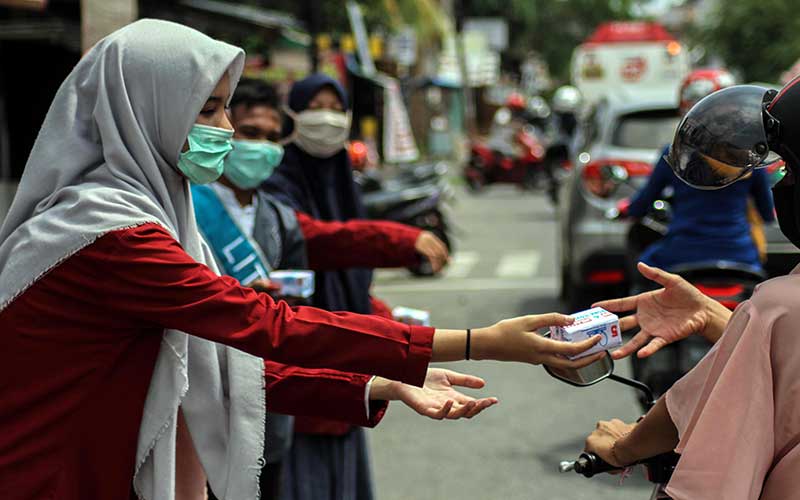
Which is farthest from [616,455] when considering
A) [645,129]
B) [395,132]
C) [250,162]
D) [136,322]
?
[395,132]

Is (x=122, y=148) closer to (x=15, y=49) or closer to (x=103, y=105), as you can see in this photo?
(x=103, y=105)

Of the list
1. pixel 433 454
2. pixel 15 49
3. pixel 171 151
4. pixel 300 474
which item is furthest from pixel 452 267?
pixel 171 151

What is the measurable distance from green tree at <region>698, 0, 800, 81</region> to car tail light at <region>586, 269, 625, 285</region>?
20619mm

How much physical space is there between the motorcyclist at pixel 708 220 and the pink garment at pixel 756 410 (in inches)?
134

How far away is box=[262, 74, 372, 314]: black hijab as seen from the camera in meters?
3.77

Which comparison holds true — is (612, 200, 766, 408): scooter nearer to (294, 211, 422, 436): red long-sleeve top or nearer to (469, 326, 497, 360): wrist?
(294, 211, 422, 436): red long-sleeve top

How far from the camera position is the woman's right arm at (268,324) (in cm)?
207

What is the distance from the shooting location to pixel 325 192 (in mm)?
3924

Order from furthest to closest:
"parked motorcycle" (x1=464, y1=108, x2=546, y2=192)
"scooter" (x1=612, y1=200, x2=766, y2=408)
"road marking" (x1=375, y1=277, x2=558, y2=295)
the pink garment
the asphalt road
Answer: "parked motorcycle" (x1=464, y1=108, x2=546, y2=192) < "road marking" (x1=375, y1=277, x2=558, y2=295) < the asphalt road < "scooter" (x1=612, y1=200, x2=766, y2=408) < the pink garment

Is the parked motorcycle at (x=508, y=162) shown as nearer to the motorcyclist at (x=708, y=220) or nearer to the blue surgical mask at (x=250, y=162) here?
the motorcyclist at (x=708, y=220)

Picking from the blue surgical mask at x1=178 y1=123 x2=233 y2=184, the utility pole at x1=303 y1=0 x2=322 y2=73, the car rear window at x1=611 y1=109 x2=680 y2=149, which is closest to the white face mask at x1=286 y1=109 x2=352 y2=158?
the blue surgical mask at x1=178 y1=123 x2=233 y2=184

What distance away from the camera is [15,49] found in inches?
531

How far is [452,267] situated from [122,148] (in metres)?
10.3

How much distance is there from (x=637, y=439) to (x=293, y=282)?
136 cm
